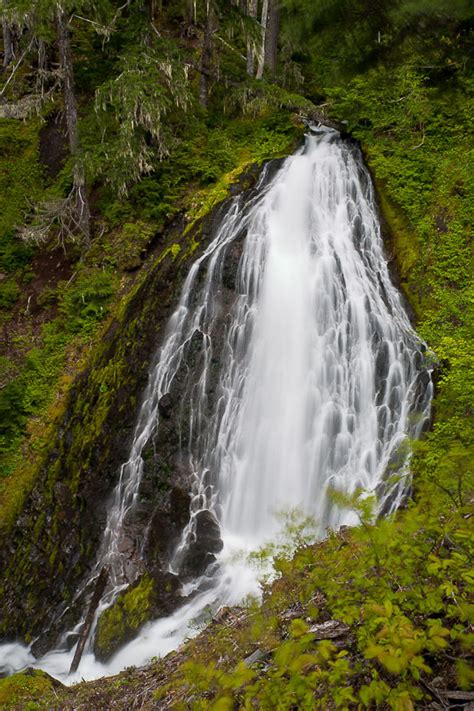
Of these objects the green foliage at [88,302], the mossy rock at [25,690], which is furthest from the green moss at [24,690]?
the green foliage at [88,302]

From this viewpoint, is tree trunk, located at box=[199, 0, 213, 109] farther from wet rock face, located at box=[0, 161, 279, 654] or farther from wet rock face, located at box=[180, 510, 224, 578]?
wet rock face, located at box=[180, 510, 224, 578]

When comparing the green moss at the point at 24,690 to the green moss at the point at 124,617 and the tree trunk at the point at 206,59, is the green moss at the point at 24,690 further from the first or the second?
the tree trunk at the point at 206,59

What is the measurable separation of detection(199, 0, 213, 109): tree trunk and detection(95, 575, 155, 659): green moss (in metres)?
14.0

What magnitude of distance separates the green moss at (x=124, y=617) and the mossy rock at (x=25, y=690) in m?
1.44

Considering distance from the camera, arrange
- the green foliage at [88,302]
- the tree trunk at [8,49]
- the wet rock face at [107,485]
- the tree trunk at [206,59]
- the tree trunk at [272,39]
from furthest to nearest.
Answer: the tree trunk at [8,49] < the tree trunk at [272,39] < the tree trunk at [206,59] < the green foliage at [88,302] < the wet rock face at [107,485]

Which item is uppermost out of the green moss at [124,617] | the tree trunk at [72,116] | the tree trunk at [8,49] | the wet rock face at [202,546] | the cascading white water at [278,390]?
the tree trunk at [8,49]

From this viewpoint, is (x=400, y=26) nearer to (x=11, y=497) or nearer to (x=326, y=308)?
(x=326, y=308)

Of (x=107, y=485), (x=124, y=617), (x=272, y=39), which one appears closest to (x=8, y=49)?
(x=272, y=39)

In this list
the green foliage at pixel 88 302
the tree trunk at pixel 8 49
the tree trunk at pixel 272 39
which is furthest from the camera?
the tree trunk at pixel 8 49

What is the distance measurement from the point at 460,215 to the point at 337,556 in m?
7.84

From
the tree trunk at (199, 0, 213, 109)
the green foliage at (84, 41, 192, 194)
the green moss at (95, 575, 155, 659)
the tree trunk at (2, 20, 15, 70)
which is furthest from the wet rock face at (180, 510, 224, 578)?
the tree trunk at (2, 20, 15, 70)

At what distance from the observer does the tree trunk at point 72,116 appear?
1305 cm

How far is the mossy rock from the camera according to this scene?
218 inches

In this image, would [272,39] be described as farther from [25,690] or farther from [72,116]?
[25,690]
